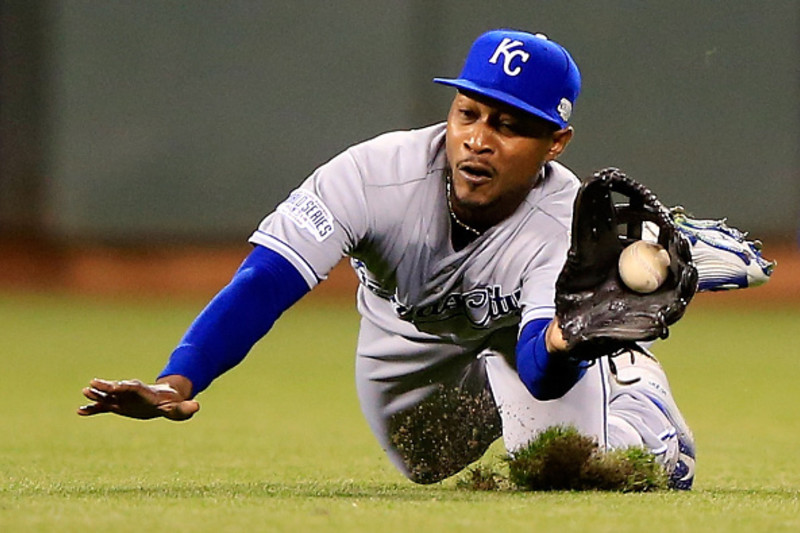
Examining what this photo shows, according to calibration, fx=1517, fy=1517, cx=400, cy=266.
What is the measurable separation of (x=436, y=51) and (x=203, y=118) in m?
1.97

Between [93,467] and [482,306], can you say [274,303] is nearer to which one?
[482,306]

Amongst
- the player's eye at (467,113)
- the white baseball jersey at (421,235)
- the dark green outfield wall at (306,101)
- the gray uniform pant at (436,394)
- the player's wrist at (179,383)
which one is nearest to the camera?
the player's wrist at (179,383)

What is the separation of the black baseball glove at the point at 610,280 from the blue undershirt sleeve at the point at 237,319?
2.11 ft

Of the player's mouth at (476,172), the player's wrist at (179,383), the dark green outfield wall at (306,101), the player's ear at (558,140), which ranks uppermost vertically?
the player's ear at (558,140)

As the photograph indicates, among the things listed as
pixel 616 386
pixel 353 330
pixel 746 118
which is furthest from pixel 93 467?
pixel 746 118

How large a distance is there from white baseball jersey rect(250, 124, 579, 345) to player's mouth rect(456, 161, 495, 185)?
14 cm

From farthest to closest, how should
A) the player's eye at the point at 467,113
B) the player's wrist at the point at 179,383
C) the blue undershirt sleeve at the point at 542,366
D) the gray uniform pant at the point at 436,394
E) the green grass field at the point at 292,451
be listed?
1. the gray uniform pant at the point at 436,394
2. the player's eye at the point at 467,113
3. the blue undershirt sleeve at the point at 542,366
4. the player's wrist at the point at 179,383
5. the green grass field at the point at 292,451

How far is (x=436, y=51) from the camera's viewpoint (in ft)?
40.2

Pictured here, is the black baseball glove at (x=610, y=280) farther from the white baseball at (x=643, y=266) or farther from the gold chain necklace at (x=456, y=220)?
the gold chain necklace at (x=456, y=220)

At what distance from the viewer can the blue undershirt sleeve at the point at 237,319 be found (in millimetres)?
3381

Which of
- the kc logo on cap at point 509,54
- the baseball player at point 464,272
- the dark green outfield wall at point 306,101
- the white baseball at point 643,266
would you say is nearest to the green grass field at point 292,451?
the baseball player at point 464,272

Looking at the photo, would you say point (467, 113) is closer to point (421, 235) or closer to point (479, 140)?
point (479, 140)

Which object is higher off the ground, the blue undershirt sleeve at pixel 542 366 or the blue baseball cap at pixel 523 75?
the blue baseball cap at pixel 523 75

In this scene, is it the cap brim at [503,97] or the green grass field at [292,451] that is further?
the cap brim at [503,97]
